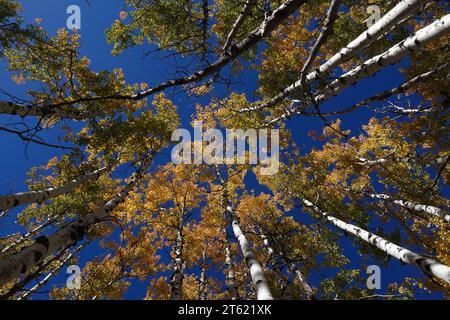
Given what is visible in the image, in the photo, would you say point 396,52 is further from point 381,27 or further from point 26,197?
point 26,197

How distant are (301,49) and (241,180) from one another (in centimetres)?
699

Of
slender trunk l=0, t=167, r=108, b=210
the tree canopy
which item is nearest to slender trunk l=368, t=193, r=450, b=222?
the tree canopy

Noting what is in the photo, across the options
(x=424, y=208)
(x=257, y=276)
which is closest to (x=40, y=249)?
(x=257, y=276)

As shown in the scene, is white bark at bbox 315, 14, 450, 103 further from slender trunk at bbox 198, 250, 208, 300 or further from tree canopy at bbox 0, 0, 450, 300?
slender trunk at bbox 198, 250, 208, 300

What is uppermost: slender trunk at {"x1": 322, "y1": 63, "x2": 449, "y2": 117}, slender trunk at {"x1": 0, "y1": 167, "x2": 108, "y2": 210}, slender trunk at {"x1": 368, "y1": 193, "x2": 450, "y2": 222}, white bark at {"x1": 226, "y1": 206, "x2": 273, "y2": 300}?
slender trunk at {"x1": 322, "y1": 63, "x2": 449, "y2": 117}

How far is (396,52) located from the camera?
158 inches

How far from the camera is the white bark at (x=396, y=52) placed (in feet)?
10.9

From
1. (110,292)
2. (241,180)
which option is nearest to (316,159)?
(241,180)

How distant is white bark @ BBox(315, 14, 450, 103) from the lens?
10.9ft

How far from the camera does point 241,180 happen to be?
1399 cm

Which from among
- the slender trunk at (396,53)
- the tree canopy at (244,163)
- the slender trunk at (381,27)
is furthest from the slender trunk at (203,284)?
the slender trunk at (381,27)

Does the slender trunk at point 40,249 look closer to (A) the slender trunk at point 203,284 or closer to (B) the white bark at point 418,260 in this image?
(A) the slender trunk at point 203,284

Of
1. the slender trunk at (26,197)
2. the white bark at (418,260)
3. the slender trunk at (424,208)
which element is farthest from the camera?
the slender trunk at (424,208)

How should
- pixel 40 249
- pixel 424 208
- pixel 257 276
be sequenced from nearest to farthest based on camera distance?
pixel 40 249, pixel 257 276, pixel 424 208
